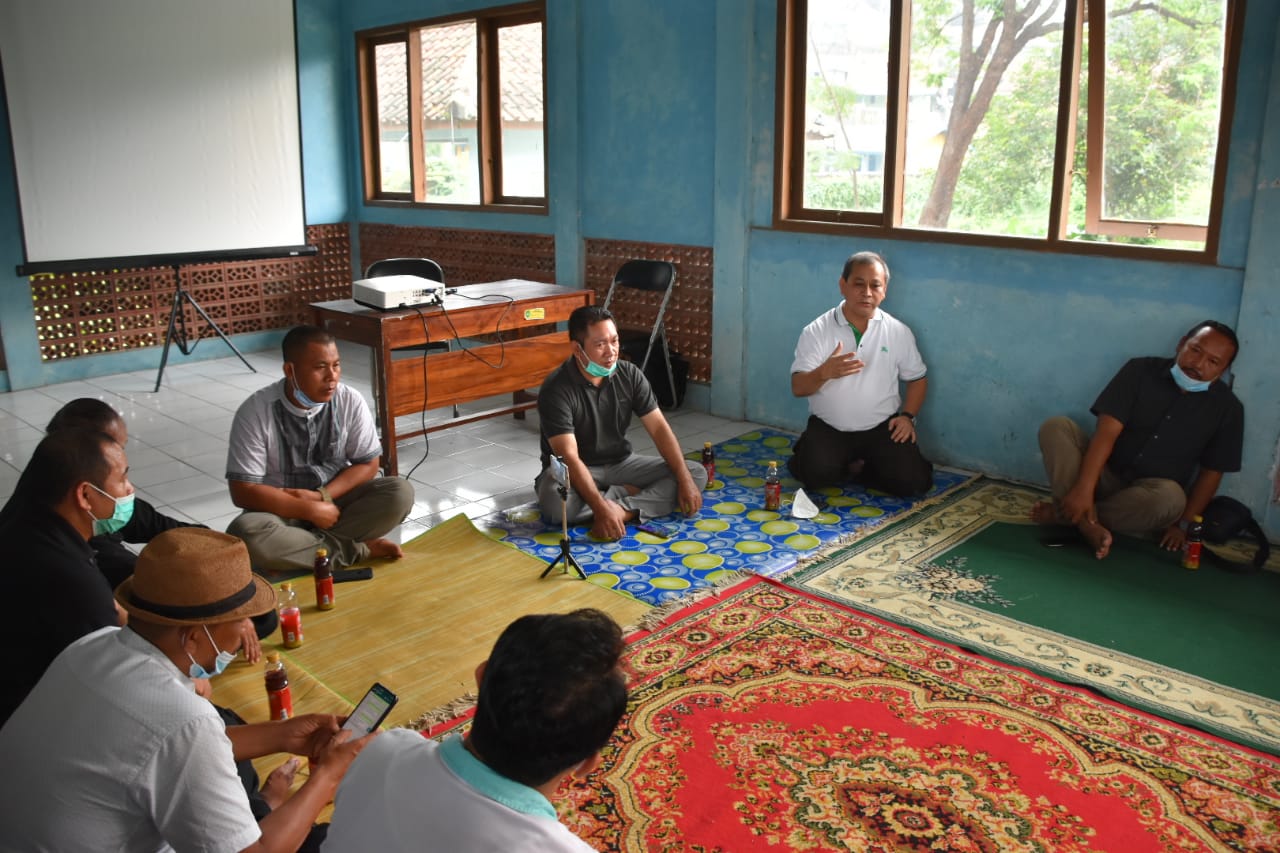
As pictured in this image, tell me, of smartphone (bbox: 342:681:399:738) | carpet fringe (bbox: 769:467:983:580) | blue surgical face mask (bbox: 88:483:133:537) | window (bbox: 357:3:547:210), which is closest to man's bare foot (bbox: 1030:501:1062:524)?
carpet fringe (bbox: 769:467:983:580)

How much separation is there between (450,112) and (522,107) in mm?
761

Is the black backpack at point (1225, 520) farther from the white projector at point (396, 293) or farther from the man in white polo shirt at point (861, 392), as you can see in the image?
the white projector at point (396, 293)

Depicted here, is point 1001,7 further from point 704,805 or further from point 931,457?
point 704,805

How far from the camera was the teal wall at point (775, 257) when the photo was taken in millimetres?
3867

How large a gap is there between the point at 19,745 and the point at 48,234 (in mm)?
5577

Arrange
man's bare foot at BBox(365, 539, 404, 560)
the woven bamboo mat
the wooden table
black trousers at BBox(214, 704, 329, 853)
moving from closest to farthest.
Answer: black trousers at BBox(214, 704, 329, 853)
the woven bamboo mat
man's bare foot at BBox(365, 539, 404, 560)
the wooden table

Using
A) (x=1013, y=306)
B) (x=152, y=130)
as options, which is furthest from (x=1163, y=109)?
(x=152, y=130)

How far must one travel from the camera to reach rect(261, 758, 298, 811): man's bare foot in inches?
81.2

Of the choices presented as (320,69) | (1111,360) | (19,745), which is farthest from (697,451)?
(320,69)

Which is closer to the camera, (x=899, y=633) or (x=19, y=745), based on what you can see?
(x=19, y=745)

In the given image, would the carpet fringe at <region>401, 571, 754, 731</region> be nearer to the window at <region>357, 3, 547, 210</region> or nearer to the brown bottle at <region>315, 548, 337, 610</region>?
the brown bottle at <region>315, 548, 337, 610</region>

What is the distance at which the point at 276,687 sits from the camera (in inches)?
104

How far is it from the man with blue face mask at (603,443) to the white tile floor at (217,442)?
44 cm

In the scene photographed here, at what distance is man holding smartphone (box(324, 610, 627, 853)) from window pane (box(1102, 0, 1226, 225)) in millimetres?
3775
